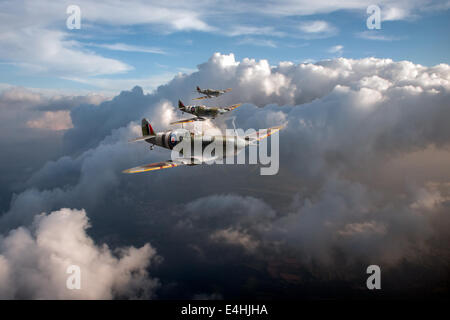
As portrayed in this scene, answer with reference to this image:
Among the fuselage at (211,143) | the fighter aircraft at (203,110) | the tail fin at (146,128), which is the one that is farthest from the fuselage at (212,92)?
the fuselage at (211,143)

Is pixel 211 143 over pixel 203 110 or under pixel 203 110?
under

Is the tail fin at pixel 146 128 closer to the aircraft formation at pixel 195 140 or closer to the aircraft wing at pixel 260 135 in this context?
the aircraft formation at pixel 195 140

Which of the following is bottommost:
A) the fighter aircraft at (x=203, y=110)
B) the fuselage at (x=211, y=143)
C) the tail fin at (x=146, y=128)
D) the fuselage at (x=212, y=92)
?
the fuselage at (x=211, y=143)

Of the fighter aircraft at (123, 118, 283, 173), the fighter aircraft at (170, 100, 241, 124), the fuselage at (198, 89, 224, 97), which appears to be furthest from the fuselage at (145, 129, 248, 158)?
the fuselage at (198, 89, 224, 97)

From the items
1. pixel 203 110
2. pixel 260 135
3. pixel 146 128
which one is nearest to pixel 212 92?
pixel 203 110

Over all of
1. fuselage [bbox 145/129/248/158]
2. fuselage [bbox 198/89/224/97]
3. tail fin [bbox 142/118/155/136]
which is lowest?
fuselage [bbox 145/129/248/158]

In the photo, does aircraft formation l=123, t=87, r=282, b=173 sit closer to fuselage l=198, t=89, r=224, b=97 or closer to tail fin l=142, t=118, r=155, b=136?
tail fin l=142, t=118, r=155, b=136

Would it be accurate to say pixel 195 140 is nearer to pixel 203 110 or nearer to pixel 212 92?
pixel 203 110

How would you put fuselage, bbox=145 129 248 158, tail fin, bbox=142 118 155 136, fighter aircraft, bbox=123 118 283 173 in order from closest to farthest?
fighter aircraft, bbox=123 118 283 173 → fuselage, bbox=145 129 248 158 → tail fin, bbox=142 118 155 136
